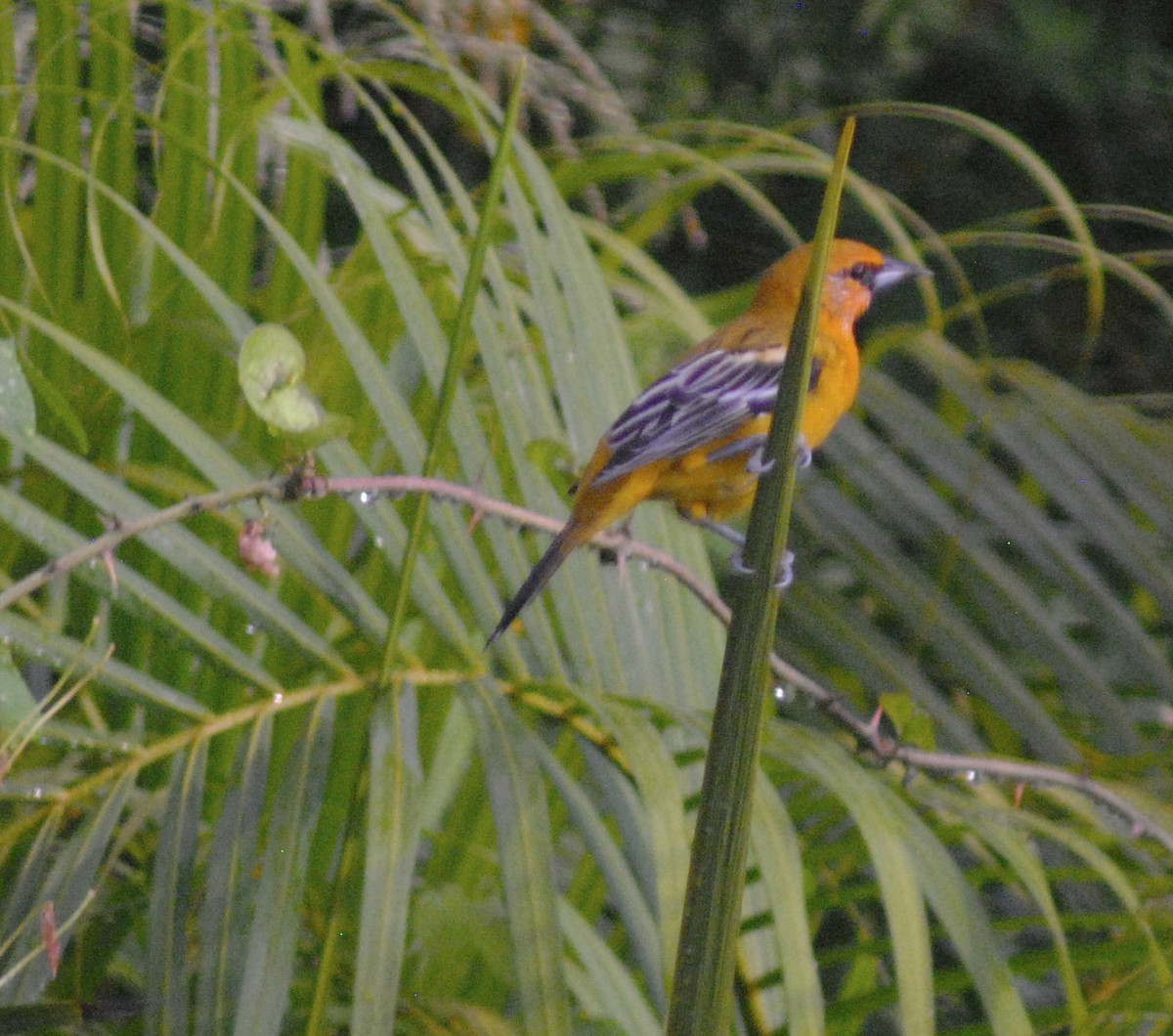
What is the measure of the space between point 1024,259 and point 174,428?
12.3 ft

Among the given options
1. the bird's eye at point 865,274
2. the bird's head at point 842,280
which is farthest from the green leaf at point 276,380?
the bird's eye at point 865,274

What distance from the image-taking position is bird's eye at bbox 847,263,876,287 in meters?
2.46

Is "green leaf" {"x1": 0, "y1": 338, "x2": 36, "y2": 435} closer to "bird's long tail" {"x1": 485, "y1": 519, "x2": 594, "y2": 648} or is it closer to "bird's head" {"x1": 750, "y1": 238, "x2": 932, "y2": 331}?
"bird's long tail" {"x1": 485, "y1": 519, "x2": 594, "y2": 648}

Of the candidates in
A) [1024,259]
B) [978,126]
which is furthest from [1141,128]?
[978,126]

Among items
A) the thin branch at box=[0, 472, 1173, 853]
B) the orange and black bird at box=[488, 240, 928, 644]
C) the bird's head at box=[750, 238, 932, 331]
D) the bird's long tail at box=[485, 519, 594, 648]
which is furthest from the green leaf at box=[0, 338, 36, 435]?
the bird's head at box=[750, 238, 932, 331]

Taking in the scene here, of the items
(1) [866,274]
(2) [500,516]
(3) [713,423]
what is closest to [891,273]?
Answer: (1) [866,274]

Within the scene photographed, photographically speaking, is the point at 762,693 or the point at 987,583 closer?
the point at 762,693

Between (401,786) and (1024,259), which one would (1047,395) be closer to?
(401,786)

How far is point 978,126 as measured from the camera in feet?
6.63

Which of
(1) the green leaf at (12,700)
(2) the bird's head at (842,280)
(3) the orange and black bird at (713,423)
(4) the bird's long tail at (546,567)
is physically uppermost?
→ (2) the bird's head at (842,280)

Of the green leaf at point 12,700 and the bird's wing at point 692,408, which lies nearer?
the green leaf at point 12,700

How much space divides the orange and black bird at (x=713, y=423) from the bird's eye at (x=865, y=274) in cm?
19

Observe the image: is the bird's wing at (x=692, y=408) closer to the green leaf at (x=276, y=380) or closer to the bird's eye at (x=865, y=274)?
the bird's eye at (x=865, y=274)

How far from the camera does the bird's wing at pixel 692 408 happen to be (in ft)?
5.47
